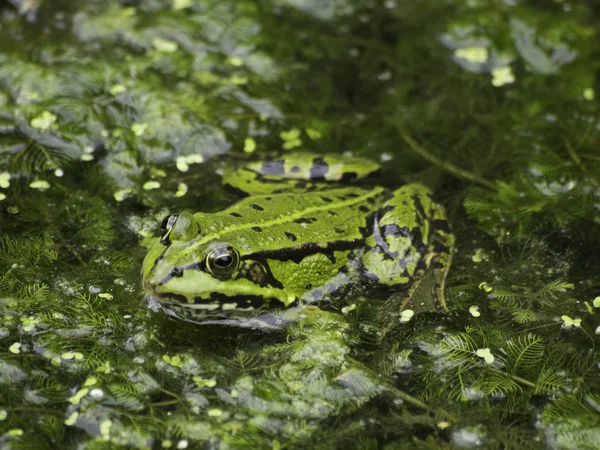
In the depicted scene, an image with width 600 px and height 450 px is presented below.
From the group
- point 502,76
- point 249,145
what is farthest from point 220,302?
point 502,76

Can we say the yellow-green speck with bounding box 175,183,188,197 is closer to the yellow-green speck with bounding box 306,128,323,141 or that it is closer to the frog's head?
the frog's head

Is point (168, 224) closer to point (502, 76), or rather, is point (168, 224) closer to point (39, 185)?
point (39, 185)

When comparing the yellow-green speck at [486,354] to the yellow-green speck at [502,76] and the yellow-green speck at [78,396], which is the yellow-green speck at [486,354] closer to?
the yellow-green speck at [78,396]

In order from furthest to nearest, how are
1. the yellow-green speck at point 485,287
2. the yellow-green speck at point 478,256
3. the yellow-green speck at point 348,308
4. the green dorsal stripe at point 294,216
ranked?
1. the yellow-green speck at point 478,256
2. the yellow-green speck at point 485,287
3. the yellow-green speck at point 348,308
4. the green dorsal stripe at point 294,216

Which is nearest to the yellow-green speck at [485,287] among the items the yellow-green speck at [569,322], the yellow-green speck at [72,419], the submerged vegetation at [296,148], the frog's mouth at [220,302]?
the submerged vegetation at [296,148]

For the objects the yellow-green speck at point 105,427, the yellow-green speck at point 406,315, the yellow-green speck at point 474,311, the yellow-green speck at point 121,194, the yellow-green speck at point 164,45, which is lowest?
the yellow-green speck at point 406,315

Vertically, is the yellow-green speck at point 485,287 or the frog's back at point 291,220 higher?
the frog's back at point 291,220

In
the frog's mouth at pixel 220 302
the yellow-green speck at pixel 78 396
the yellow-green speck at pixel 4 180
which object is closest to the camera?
the yellow-green speck at pixel 78 396

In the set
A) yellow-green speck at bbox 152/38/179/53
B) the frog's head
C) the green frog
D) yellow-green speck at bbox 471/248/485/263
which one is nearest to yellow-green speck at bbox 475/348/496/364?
the green frog
